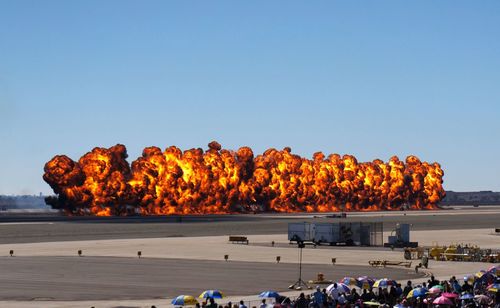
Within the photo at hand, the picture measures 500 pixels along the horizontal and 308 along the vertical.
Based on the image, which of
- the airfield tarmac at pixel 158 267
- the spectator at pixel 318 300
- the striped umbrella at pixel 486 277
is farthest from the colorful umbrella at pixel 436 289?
the airfield tarmac at pixel 158 267

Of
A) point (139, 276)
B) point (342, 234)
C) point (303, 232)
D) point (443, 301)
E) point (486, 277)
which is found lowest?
point (139, 276)

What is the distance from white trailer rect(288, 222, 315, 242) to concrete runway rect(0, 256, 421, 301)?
31.3m

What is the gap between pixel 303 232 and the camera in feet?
404

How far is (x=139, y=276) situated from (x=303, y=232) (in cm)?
4924

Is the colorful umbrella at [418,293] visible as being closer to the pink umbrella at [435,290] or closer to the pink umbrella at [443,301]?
the pink umbrella at [435,290]

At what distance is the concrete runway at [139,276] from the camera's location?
6431 centimetres

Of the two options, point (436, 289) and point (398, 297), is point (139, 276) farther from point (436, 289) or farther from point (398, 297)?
point (436, 289)

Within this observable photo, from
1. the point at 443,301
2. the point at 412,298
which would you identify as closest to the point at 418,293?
the point at 412,298

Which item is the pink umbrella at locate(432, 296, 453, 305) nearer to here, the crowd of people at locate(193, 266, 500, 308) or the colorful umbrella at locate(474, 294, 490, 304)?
the crowd of people at locate(193, 266, 500, 308)

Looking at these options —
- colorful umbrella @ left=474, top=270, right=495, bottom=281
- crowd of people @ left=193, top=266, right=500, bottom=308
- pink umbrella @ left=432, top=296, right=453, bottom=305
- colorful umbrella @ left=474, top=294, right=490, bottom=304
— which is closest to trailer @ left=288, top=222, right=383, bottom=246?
colorful umbrella @ left=474, top=270, right=495, bottom=281

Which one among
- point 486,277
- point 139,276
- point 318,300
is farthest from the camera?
point 139,276

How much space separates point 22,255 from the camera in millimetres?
100438

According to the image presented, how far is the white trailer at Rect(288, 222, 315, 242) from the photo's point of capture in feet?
400

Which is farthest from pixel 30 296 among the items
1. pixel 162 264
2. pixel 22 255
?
pixel 22 255
